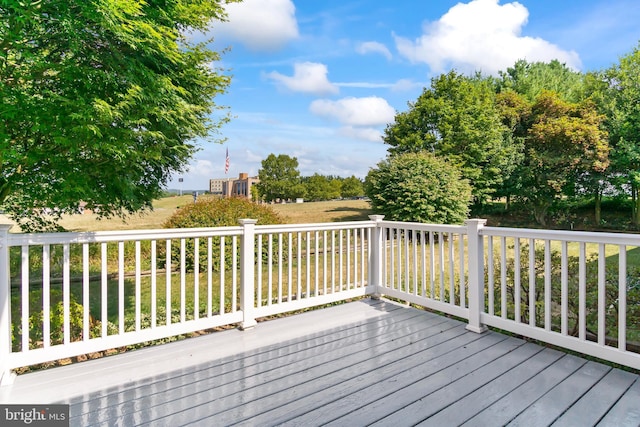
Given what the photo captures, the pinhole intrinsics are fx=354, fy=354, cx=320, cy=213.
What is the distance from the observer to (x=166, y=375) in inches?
93.4

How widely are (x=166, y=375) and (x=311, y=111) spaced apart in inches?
453

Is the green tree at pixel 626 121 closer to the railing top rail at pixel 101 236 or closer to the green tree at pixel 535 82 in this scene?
the green tree at pixel 535 82

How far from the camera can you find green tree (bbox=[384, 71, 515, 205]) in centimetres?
1498

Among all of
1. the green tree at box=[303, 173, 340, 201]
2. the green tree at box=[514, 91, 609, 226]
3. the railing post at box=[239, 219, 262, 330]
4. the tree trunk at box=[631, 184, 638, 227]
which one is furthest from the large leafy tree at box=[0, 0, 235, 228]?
the green tree at box=[303, 173, 340, 201]

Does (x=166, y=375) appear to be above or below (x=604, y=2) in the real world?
below

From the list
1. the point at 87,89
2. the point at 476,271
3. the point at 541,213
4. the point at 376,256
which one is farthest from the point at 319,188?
the point at 87,89

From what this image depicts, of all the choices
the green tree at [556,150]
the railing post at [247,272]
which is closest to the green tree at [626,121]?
the green tree at [556,150]

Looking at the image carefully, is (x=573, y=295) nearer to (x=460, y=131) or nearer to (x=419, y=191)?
(x=419, y=191)

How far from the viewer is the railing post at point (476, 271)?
3125mm

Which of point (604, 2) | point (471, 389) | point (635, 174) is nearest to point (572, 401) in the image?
point (471, 389)

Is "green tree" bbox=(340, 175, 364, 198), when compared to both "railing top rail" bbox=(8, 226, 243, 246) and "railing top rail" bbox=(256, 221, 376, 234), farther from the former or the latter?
"railing top rail" bbox=(8, 226, 243, 246)

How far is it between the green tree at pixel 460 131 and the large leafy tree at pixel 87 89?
42.6 feet

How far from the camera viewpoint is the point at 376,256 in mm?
4195

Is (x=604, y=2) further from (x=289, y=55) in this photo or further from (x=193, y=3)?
(x=193, y=3)
